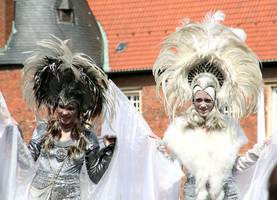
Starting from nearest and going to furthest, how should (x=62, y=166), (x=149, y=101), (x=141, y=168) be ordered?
1. (x=62, y=166)
2. (x=141, y=168)
3. (x=149, y=101)

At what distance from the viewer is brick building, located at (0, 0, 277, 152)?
34969mm

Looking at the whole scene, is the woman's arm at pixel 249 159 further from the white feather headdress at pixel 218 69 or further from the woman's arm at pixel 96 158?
the woman's arm at pixel 96 158

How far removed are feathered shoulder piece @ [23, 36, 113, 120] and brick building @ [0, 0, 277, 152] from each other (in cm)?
2294

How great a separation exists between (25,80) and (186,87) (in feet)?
4.71

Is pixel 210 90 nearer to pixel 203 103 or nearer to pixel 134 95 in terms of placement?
pixel 203 103

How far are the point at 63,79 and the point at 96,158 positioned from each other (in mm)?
749

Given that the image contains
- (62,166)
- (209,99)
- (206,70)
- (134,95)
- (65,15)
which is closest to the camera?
(62,166)

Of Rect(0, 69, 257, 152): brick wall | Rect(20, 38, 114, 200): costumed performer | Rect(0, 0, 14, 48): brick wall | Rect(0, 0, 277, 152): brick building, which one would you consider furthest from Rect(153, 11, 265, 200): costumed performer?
Rect(0, 0, 14, 48): brick wall

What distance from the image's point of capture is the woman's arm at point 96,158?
11.4 metres

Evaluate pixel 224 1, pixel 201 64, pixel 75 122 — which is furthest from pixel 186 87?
pixel 224 1

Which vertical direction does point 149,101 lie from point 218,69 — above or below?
above

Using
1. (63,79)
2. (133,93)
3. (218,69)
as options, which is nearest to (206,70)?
(218,69)

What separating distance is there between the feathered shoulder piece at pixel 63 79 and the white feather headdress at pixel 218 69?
2.12 feet

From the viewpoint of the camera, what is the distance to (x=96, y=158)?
11516mm
